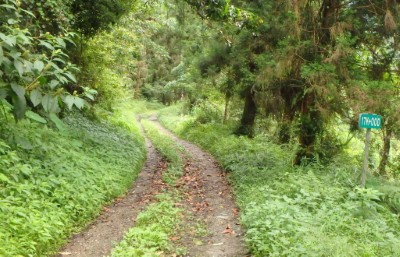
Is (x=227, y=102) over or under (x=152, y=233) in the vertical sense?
over

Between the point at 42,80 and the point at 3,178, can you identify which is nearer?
the point at 42,80

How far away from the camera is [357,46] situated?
945 cm

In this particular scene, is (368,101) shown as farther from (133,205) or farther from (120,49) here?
(120,49)

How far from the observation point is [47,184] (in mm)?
6250

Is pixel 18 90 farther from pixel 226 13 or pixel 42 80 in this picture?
pixel 226 13

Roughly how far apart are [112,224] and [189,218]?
1.43 m

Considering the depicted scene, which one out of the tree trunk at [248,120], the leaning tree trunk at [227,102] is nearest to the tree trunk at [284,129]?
the tree trunk at [248,120]

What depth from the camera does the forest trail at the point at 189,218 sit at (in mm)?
5454

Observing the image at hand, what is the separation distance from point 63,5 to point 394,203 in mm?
8559

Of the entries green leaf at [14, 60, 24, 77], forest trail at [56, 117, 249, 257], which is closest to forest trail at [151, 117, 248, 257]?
forest trail at [56, 117, 249, 257]

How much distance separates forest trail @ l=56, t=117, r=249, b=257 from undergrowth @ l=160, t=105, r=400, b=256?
0.33 m

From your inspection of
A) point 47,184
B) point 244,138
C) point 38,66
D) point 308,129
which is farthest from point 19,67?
point 244,138

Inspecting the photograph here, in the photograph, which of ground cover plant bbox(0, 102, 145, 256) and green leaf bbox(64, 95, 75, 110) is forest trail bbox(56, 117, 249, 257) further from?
green leaf bbox(64, 95, 75, 110)

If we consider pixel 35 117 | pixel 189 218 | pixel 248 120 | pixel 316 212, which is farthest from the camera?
pixel 248 120
